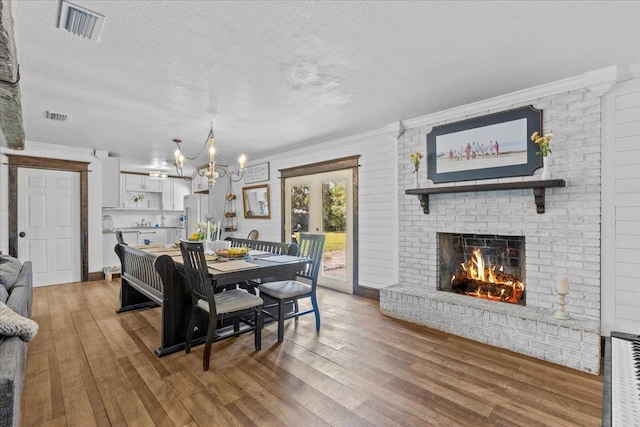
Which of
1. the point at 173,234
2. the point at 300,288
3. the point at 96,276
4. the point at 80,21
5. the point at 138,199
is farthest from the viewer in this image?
the point at 173,234

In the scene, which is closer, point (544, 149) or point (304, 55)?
point (304, 55)

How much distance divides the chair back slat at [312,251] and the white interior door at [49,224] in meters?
4.60

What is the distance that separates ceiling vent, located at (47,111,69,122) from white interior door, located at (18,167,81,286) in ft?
6.74

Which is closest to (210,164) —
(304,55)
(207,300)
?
(207,300)

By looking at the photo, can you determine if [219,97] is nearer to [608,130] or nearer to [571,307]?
[608,130]

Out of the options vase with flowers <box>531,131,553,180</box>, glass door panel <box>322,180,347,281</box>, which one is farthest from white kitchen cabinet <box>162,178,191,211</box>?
vase with flowers <box>531,131,553,180</box>

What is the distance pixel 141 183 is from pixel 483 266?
8.35 metres

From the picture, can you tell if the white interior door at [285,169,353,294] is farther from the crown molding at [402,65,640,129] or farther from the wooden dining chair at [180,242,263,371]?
the wooden dining chair at [180,242,263,371]

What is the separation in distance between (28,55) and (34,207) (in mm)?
4038

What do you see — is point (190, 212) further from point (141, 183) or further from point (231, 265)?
point (231, 265)

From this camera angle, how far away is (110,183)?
588 centimetres

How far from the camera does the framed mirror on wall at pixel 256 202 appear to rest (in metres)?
6.36

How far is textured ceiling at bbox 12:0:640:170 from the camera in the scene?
188cm

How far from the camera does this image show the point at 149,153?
5945 millimetres
